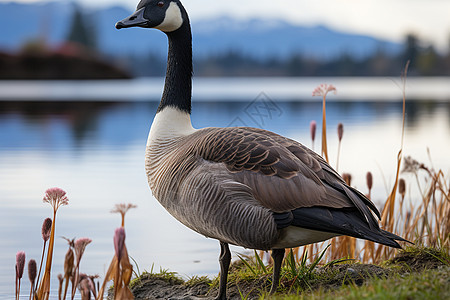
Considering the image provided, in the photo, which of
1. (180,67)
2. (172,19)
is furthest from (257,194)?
(172,19)

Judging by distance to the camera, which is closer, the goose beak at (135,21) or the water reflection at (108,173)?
the goose beak at (135,21)

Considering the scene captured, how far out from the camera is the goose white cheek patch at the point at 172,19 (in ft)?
21.7

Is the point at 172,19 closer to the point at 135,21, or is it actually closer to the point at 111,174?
the point at 135,21

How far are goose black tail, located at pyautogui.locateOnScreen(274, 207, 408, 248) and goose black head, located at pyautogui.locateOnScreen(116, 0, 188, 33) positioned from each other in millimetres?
2546

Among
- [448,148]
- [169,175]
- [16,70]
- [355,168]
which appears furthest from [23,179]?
[16,70]

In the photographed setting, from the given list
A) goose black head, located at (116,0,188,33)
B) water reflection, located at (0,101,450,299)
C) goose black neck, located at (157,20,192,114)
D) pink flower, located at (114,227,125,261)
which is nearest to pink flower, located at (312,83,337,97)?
water reflection, located at (0,101,450,299)

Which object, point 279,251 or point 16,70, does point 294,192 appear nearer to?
point 279,251

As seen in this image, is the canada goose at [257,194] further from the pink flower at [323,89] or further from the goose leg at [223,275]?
the pink flower at [323,89]

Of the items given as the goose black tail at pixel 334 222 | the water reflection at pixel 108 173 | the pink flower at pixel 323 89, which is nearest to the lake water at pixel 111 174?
the water reflection at pixel 108 173

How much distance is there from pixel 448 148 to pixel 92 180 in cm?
1185

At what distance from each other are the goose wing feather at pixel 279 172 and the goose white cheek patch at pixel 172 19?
150 centimetres

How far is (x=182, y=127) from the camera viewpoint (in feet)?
21.1

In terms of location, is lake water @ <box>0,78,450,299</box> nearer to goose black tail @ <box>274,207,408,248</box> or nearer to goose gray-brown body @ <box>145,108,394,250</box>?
goose gray-brown body @ <box>145,108,394,250</box>

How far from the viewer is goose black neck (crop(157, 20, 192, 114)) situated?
669 cm
